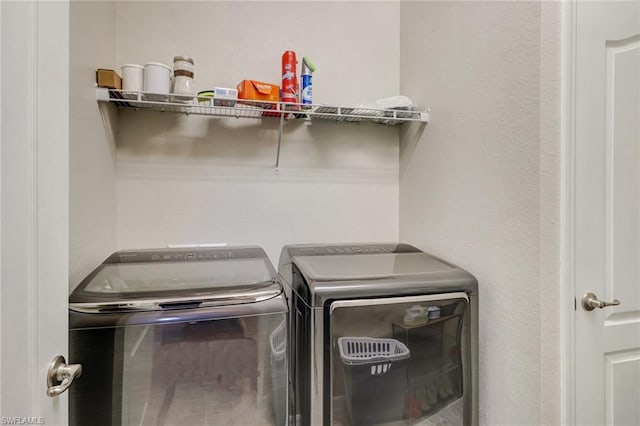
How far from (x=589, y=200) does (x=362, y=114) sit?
0.94 meters

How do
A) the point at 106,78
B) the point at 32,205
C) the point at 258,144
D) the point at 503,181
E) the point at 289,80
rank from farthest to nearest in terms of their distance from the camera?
the point at 258,144 < the point at 289,80 < the point at 106,78 < the point at 503,181 < the point at 32,205

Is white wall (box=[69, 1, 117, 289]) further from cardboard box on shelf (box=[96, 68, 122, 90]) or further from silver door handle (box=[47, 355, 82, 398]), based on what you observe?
silver door handle (box=[47, 355, 82, 398])

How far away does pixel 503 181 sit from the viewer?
1.09m

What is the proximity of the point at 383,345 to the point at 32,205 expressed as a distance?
97cm

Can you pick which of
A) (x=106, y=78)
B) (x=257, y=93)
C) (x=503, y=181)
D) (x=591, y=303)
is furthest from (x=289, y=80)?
(x=591, y=303)

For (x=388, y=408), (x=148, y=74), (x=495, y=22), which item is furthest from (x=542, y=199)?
(x=148, y=74)

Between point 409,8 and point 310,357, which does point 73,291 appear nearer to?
point 310,357

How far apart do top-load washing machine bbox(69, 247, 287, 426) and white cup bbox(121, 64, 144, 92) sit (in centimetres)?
75

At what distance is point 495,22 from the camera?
112 cm

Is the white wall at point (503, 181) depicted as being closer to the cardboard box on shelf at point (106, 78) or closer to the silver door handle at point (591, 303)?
the silver door handle at point (591, 303)

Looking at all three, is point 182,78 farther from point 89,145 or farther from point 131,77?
point 89,145

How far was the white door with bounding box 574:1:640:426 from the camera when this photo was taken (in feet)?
3.10

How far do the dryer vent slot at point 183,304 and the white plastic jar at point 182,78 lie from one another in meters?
0.84

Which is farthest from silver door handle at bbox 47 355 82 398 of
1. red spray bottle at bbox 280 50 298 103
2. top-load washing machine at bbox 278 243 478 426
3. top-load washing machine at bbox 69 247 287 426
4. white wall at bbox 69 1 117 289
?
red spray bottle at bbox 280 50 298 103
